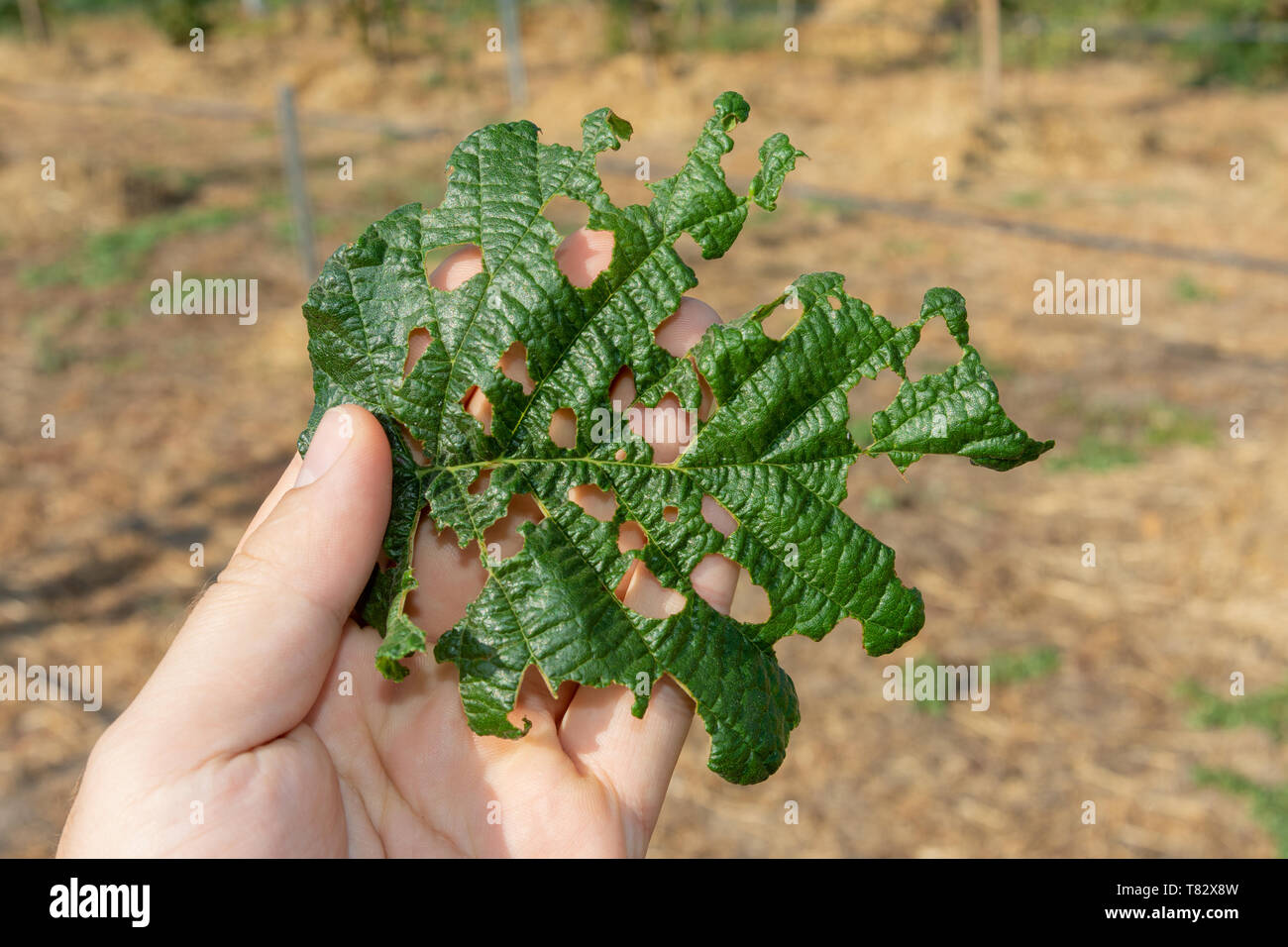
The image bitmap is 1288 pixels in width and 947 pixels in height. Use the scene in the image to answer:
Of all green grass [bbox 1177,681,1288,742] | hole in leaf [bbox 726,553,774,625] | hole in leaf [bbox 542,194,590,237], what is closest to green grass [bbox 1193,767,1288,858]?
green grass [bbox 1177,681,1288,742]

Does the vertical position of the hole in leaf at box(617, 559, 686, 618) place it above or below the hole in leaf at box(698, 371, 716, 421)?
below

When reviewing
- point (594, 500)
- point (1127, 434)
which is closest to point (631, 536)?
point (594, 500)

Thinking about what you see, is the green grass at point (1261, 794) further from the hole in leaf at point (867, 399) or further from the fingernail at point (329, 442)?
the fingernail at point (329, 442)

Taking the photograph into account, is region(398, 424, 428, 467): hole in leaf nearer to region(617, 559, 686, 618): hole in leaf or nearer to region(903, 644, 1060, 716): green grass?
region(617, 559, 686, 618): hole in leaf

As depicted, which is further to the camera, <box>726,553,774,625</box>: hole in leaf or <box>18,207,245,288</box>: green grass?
<box>18,207,245,288</box>: green grass

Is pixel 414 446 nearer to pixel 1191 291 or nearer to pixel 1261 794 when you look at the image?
pixel 1261 794

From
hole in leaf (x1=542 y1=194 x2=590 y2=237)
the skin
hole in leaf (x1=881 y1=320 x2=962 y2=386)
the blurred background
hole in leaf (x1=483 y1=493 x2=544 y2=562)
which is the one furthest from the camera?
hole in leaf (x1=542 y1=194 x2=590 y2=237)
